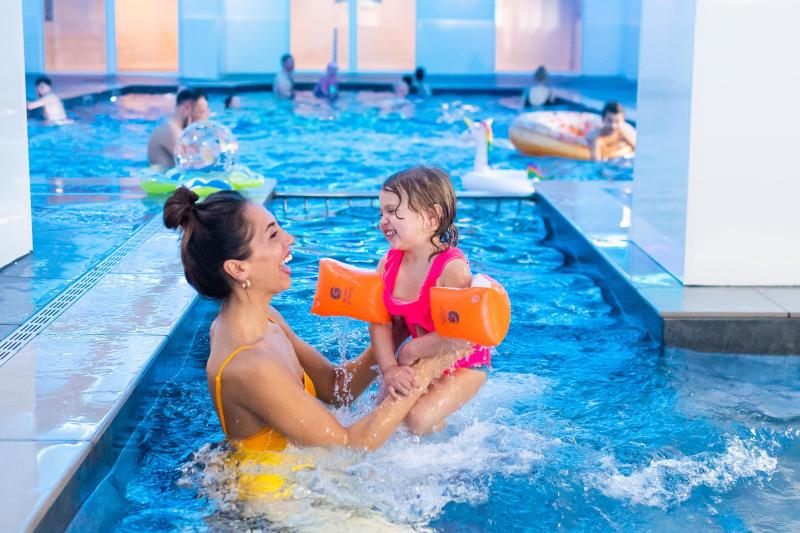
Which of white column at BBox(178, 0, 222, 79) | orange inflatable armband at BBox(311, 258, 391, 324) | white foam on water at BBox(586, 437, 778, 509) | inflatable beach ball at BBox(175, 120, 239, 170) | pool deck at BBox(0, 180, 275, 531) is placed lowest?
Answer: white foam on water at BBox(586, 437, 778, 509)

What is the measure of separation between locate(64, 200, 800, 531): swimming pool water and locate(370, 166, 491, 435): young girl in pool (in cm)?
18

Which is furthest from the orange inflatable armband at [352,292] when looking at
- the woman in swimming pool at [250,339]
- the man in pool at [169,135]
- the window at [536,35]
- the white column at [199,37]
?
the window at [536,35]

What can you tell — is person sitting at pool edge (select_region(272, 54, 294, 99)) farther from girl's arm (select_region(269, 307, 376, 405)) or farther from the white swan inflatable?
girl's arm (select_region(269, 307, 376, 405))

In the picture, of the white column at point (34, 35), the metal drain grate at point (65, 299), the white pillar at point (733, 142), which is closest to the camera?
the metal drain grate at point (65, 299)

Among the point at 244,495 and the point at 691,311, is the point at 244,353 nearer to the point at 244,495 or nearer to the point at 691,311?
the point at 244,495

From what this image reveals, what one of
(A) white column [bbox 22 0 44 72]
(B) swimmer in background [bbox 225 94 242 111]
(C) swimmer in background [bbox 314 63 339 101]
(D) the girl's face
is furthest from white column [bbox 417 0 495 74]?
(D) the girl's face

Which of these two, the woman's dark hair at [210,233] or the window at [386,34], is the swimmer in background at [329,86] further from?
the woman's dark hair at [210,233]

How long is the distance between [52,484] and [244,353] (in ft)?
1.91

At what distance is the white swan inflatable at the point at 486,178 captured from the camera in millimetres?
8469

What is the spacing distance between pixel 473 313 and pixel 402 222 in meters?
0.42

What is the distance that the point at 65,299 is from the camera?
4594 millimetres

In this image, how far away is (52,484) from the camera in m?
2.62

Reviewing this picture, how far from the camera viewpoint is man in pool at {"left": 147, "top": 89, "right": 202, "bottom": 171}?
8.66m

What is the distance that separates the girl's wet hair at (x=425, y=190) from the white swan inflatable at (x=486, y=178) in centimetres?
520
